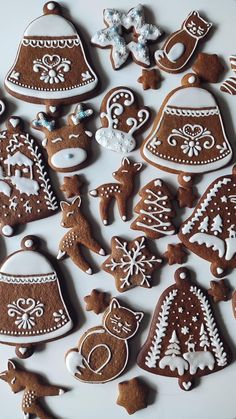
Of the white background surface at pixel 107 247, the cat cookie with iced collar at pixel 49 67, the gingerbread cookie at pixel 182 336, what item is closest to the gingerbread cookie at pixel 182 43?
the white background surface at pixel 107 247

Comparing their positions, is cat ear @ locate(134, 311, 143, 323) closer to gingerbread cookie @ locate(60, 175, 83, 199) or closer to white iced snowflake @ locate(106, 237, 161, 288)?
white iced snowflake @ locate(106, 237, 161, 288)

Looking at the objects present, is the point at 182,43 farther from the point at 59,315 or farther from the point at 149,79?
the point at 59,315

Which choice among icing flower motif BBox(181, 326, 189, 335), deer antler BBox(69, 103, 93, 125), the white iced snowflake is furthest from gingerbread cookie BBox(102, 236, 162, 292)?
deer antler BBox(69, 103, 93, 125)

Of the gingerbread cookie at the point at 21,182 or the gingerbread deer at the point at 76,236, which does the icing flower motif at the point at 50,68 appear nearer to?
the gingerbread cookie at the point at 21,182

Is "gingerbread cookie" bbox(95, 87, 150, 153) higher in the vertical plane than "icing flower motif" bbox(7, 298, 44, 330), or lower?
higher

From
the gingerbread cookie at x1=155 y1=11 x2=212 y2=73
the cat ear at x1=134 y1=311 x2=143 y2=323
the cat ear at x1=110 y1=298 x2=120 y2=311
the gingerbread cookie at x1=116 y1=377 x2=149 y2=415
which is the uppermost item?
the gingerbread cookie at x1=155 y1=11 x2=212 y2=73
